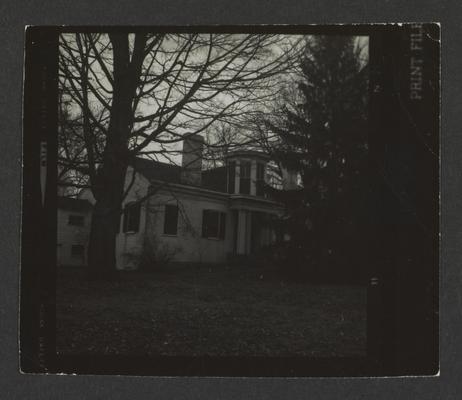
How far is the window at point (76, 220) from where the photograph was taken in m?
1.96

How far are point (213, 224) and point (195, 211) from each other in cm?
12

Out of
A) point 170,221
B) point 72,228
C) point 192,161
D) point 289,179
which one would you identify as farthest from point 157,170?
point 289,179

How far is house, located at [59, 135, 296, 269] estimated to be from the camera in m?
1.96

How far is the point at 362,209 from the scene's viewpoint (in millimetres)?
1937

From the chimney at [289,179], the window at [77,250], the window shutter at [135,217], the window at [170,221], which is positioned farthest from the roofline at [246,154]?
the window at [77,250]

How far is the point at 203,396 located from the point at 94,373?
60 centimetres

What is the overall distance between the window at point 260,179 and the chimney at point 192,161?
1.07 feet

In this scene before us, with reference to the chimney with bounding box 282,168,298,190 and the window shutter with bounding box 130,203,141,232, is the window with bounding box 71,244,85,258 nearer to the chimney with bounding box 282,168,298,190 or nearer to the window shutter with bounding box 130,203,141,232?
the window shutter with bounding box 130,203,141,232

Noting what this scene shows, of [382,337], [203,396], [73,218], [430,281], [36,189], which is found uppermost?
[36,189]

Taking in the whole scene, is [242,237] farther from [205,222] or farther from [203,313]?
[203,313]

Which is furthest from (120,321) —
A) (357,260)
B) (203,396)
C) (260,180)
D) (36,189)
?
(357,260)

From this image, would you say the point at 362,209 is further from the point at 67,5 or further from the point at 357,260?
the point at 67,5

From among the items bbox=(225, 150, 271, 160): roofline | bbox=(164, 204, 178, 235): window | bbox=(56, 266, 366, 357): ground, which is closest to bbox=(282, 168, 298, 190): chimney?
bbox=(225, 150, 271, 160): roofline

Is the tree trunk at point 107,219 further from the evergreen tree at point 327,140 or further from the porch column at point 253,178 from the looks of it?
the evergreen tree at point 327,140
